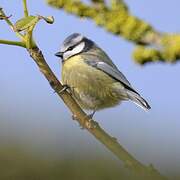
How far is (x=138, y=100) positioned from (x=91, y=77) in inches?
24.1

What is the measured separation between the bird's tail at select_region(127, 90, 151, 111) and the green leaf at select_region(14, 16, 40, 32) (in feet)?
5.44

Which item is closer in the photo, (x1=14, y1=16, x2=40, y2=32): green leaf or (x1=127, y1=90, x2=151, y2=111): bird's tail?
(x1=14, y1=16, x2=40, y2=32): green leaf

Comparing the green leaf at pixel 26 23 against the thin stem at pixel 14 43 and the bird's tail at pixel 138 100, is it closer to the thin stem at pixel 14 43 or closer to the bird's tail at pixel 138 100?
the thin stem at pixel 14 43

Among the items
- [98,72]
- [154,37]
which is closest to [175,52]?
[154,37]

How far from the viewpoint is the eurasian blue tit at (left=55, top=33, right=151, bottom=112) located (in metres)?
2.95

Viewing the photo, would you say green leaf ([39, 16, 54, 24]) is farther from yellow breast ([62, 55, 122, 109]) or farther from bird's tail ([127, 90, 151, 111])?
yellow breast ([62, 55, 122, 109])

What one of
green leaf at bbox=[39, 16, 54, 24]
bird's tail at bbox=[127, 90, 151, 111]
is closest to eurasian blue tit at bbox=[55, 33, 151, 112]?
bird's tail at bbox=[127, 90, 151, 111]

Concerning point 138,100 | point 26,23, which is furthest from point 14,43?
point 138,100

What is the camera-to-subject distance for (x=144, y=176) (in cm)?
75

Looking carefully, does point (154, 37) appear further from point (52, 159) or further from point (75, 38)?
point (75, 38)

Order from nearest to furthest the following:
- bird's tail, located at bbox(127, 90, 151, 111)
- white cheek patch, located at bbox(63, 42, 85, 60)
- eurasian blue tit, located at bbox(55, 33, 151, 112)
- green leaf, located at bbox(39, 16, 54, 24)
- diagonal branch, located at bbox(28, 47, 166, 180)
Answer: diagonal branch, located at bbox(28, 47, 166, 180), green leaf, located at bbox(39, 16, 54, 24), bird's tail, located at bbox(127, 90, 151, 111), eurasian blue tit, located at bbox(55, 33, 151, 112), white cheek patch, located at bbox(63, 42, 85, 60)

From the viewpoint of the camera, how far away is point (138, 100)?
260cm

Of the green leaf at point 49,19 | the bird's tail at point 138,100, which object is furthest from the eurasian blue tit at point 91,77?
the green leaf at point 49,19

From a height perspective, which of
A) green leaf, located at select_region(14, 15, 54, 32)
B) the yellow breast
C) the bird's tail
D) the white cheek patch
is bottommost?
the bird's tail
